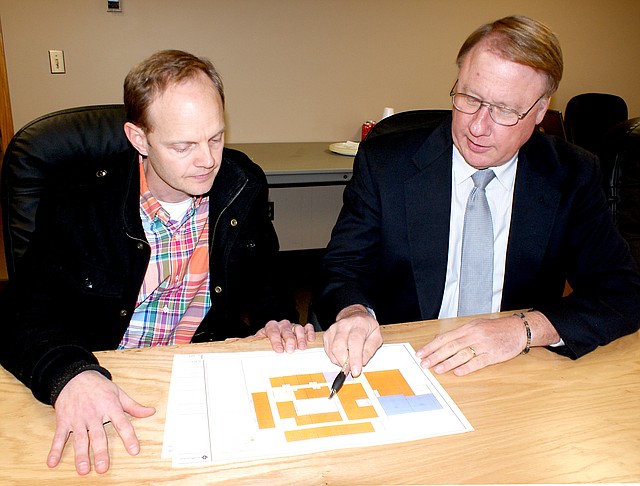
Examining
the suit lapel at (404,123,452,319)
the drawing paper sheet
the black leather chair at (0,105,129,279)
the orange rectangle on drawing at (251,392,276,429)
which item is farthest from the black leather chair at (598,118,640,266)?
the black leather chair at (0,105,129,279)

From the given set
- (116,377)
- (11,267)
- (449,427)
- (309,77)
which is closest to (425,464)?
(449,427)

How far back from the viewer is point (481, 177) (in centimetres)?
150

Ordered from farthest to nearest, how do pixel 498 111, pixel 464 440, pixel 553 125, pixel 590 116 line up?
pixel 590 116, pixel 553 125, pixel 498 111, pixel 464 440

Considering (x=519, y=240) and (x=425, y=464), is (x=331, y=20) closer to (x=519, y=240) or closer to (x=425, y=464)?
(x=519, y=240)

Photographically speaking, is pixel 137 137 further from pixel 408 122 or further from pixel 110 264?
pixel 408 122

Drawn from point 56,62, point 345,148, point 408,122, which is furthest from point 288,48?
point 408,122

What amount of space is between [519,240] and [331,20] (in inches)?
102

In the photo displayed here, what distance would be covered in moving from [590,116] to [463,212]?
3.10 metres

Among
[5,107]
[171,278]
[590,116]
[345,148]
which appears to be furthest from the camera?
[590,116]

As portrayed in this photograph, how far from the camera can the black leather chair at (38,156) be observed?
55.3 inches

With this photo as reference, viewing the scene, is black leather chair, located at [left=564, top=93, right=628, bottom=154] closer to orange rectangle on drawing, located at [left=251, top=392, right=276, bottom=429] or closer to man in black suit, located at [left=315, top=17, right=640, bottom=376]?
man in black suit, located at [left=315, top=17, right=640, bottom=376]

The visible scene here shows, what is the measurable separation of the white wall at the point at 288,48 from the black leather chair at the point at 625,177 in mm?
2262

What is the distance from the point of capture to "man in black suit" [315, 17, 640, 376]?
1347mm

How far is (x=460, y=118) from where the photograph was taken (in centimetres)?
142
